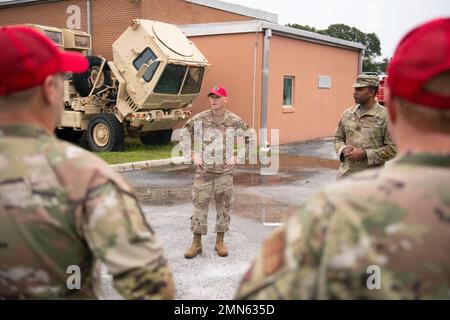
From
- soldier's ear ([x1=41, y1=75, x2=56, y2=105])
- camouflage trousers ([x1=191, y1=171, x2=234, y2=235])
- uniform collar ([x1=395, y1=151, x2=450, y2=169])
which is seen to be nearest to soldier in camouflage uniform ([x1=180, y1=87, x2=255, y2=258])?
camouflage trousers ([x1=191, y1=171, x2=234, y2=235])

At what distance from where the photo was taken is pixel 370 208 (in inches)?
46.2

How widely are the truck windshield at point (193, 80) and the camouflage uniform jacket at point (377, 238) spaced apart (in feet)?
38.9

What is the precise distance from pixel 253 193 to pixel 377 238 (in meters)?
7.82

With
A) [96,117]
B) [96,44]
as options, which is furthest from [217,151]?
[96,44]

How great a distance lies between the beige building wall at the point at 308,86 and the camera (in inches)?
625

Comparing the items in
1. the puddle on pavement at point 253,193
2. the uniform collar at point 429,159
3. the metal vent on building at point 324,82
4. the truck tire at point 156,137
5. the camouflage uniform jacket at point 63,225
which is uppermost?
the metal vent on building at point 324,82

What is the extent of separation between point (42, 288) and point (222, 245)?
399 cm

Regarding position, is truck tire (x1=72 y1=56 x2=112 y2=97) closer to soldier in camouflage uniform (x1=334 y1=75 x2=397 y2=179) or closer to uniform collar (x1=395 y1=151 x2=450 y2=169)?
soldier in camouflage uniform (x1=334 y1=75 x2=397 y2=179)

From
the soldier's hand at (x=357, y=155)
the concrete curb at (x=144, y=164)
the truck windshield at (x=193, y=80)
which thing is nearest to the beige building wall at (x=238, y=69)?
the truck windshield at (x=193, y=80)

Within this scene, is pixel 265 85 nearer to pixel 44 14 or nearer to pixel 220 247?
pixel 44 14

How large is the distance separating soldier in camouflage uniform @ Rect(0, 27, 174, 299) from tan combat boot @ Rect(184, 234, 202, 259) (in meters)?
3.76

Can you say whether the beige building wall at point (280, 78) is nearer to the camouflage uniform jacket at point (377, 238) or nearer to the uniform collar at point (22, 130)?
the uniform collar at point (22, 130)

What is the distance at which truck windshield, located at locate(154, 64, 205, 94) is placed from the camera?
12.2 m
